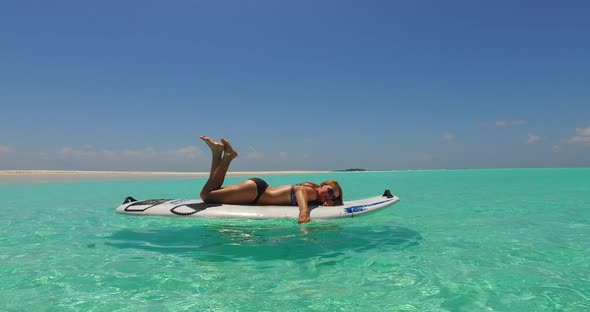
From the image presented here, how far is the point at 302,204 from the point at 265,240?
3.41 feet

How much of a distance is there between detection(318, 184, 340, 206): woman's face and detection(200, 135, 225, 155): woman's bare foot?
2.23 metres

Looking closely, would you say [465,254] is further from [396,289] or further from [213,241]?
[213,241]

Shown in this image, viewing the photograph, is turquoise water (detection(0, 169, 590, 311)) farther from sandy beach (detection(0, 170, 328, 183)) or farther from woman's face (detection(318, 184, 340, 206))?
sandy beach (detection(0, 170, 328, 183))

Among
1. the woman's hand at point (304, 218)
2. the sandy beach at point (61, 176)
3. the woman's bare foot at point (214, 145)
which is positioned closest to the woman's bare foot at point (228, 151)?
the woman's bare foot at point (214, 145)

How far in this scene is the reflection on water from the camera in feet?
16.7

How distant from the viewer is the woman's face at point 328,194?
7172mm

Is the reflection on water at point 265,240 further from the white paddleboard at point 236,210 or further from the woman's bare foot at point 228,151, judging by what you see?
the woman's bare foot at point 228,151

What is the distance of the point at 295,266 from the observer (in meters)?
4.41

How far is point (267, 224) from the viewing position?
7.15 metres

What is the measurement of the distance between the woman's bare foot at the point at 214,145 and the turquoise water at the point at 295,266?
1.56 meters

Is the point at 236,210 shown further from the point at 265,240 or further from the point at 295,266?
the point at 295,266

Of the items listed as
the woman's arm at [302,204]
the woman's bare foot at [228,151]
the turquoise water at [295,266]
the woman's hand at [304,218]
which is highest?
the woman's bare foot at [228,151]

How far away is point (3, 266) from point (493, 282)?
19.9 feet

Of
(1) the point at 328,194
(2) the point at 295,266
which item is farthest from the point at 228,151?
(2) the point at 295,266
